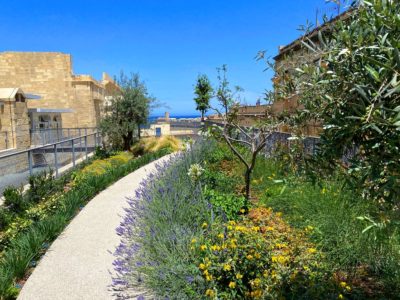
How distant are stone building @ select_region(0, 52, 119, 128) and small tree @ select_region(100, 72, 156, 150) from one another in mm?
11984

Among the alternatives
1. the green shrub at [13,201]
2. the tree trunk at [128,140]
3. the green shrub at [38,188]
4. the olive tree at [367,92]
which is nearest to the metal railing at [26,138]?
the tree trunk at [128,140]

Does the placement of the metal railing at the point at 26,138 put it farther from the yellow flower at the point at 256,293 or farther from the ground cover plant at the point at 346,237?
the yellow flower at the point at 256,293

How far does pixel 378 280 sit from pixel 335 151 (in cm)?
198

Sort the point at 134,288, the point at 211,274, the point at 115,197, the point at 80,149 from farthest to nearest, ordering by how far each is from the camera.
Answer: the point at 80,149 < the point at 115,197 < the point at 134,288 < the point at 211,274

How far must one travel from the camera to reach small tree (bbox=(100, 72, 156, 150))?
19953 millimetres

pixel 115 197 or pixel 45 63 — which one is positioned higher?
pixel 45 63

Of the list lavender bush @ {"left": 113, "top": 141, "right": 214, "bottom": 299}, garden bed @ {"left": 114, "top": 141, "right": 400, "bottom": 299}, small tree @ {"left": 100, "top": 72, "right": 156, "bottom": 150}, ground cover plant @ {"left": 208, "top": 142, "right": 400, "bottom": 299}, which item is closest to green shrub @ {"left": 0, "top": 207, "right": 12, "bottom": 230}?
lavender bush @ {"left": 113, "top": 141, "right": 214, "bottom": 299}

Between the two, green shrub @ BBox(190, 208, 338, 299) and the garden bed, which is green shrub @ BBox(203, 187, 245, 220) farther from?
green shrub @ BBox(190, 208, 338, 299)

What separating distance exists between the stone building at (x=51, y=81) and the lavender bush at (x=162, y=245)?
29.0 m

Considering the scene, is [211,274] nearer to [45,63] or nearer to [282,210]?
[282,210]

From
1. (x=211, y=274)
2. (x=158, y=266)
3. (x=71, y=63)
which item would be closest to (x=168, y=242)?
(x=158, y=266)

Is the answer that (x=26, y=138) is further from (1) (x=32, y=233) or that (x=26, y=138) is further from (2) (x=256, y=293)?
(2) (x=256, y=293)

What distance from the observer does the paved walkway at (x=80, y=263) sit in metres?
3.35

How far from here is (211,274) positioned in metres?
2.79
